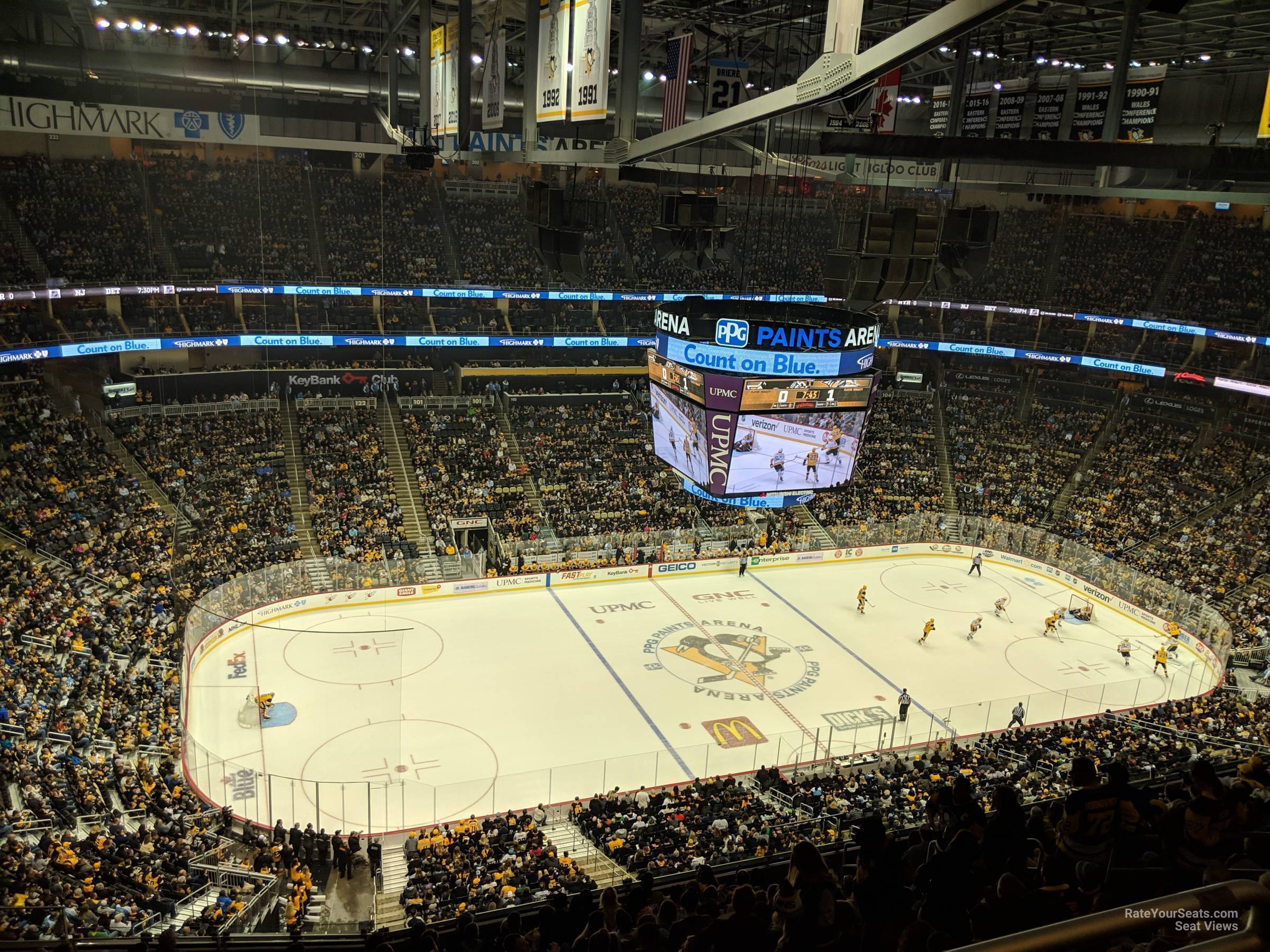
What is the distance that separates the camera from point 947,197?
47562 millimetres

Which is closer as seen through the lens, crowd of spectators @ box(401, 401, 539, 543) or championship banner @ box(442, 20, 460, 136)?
championship banner @ box(442, 20, 460, 136)

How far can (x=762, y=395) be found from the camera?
1862 cm

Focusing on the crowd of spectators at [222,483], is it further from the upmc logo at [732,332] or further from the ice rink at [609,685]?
the upmc logo at [732,332]

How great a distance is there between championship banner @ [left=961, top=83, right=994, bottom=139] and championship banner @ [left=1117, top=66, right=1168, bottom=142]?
3.91 meters

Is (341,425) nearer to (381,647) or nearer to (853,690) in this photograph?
(381,647)

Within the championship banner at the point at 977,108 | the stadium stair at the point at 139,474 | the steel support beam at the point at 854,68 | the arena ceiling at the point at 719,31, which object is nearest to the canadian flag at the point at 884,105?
the championship banner at the point at 977,108

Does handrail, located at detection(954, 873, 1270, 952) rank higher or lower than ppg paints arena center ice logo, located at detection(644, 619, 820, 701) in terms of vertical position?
higher

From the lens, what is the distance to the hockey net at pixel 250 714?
22391 millimetres

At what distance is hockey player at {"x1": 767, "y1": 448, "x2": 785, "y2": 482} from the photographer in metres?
19.7

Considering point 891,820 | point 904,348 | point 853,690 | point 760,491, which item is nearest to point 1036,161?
point 760,491

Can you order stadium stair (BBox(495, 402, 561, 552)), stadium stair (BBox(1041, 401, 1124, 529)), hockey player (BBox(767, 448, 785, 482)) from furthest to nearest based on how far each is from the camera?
1. stadium stair (BBox(1041, 401, 1124, 529))
2. stadium stair (BBox(495, 402, 561, 552))
3. hockey player (BBox(767, 448, 785, 482))

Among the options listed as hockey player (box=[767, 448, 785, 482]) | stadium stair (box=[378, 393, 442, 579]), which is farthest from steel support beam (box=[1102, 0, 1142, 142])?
stadium stair (box=[378, 393, 442, 579])

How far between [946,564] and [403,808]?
2406cm

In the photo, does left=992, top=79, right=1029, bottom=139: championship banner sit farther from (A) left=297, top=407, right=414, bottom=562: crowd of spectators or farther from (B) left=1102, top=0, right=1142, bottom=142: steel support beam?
(A) left=297, top=407, right=414, bottom=562: crowd of spectators
